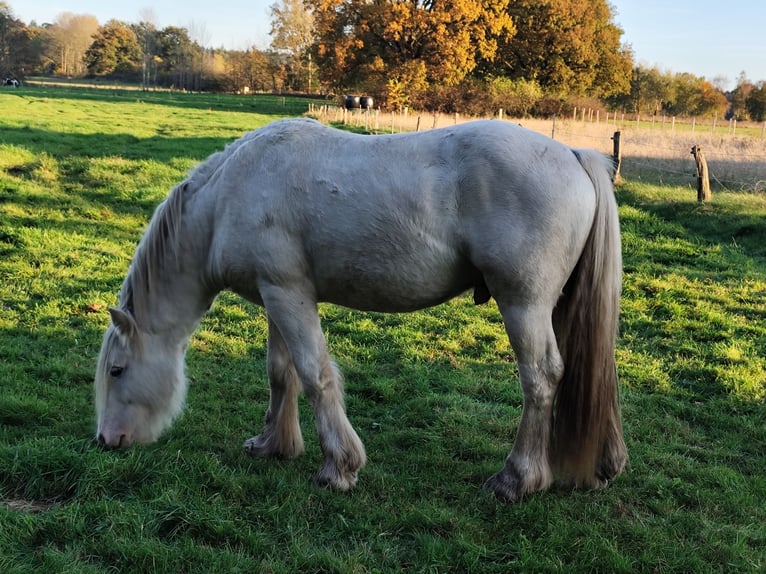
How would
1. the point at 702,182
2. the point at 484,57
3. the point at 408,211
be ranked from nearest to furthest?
the point at 408,211, the point at 702,182, the point at 484,57

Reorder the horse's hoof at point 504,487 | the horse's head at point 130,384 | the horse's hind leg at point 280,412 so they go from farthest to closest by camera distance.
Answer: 1. the horse's hind leg at point 280,412
2. the horse's head at point 130,384
3. the horse's hoof at point 504,487

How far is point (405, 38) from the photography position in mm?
32875

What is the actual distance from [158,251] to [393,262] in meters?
1.52

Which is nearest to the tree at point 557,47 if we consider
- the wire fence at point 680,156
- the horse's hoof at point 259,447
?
the wire fence at point 680,156

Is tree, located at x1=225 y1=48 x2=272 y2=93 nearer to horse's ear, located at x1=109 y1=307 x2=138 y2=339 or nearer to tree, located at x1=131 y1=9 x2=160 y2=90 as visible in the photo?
tree, located at x1=131 y1=9 x2=160 y2=90

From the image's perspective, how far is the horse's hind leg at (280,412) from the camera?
3.92 metres

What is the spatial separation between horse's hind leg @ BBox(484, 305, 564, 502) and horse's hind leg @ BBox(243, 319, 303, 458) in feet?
4.32

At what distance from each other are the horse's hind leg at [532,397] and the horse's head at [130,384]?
2.13m

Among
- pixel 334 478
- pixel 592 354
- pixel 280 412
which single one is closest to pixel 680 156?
pixel 592 354

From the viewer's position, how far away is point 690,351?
6.16 metres

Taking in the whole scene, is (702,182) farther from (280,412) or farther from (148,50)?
(148,50)

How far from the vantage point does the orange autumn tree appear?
32.0m

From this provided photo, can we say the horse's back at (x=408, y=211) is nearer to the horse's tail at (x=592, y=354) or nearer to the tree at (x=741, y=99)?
the horse's tail at (x=592, y=354)

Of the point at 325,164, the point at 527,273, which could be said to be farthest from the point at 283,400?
the point at 527,273
